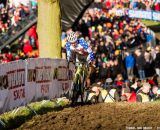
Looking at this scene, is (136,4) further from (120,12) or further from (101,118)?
(101,118)

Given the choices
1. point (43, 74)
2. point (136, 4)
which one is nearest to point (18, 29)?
point (136, 4)

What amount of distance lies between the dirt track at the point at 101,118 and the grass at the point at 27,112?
363 mm

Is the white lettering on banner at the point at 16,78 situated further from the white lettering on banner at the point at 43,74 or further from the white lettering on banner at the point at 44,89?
the white lettering on banner at the point at 44,89

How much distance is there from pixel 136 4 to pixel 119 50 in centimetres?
736

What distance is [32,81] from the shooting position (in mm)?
12641

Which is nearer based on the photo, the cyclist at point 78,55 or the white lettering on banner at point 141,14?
the cyclist at point 78,55

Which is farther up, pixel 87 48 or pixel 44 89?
pixel 87 48

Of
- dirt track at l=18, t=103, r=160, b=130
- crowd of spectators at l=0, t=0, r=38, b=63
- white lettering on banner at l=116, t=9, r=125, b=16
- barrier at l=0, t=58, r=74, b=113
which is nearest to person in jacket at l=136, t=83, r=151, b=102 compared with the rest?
dirt track at l=18, t=103, r=160, b=130

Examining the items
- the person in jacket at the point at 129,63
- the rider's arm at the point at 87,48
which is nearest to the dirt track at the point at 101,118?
the rider's arm at the point at 87,48

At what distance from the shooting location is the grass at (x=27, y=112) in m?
10.7

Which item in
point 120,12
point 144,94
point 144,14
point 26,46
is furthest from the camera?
point 120,12

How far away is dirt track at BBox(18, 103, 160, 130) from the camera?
9.98 meters

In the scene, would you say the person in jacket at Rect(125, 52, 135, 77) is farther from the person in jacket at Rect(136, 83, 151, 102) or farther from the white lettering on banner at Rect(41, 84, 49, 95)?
the white lettering on banner at Rect(41, 84, 49, 95)

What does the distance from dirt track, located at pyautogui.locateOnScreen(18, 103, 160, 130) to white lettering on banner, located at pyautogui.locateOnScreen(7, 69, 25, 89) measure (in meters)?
0.99
